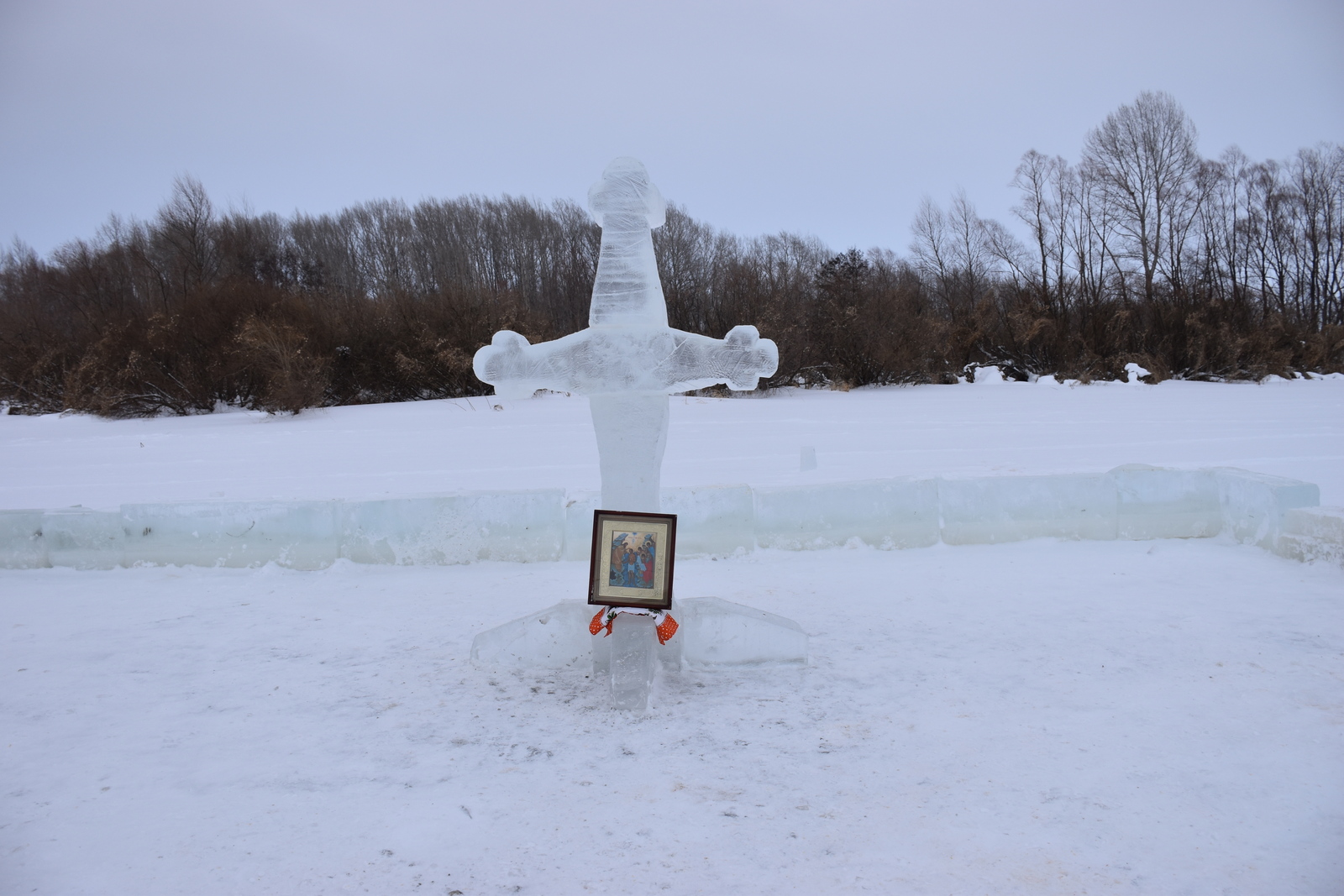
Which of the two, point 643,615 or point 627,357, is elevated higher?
point 627,357

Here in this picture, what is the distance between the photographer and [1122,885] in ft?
6.31

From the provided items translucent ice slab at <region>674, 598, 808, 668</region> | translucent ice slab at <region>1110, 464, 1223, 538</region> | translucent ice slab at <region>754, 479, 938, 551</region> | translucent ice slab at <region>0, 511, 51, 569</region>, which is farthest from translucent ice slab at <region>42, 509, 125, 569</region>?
translucent ice slab at <region>1110, 464, 1223, 538</region>

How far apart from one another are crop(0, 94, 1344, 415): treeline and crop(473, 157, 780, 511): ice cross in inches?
452

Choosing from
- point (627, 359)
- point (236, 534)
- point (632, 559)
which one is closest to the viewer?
point (632, 559)

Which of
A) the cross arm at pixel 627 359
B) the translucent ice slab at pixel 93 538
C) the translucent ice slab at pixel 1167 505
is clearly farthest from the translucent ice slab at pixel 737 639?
the translucent ice slab at pixel 93 538

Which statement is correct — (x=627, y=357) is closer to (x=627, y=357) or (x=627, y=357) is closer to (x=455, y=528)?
(x=627, y=357)

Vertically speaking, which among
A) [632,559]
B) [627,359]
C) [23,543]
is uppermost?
[627,359]

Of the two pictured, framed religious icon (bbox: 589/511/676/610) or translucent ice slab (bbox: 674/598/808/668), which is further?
translucent ice slab (bbox: 674/598/808/668)

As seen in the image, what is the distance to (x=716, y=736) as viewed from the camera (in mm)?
2789

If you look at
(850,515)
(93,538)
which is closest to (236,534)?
(93,538)

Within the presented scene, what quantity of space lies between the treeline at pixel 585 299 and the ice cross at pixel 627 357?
1148 cm

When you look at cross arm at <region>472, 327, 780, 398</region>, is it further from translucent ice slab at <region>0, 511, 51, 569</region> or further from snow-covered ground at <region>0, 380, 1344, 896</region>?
translucent ice slab at <region>0, 511, 51, 569</region>

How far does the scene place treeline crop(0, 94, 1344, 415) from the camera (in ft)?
50.8

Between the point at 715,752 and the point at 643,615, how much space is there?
2.54 feet
